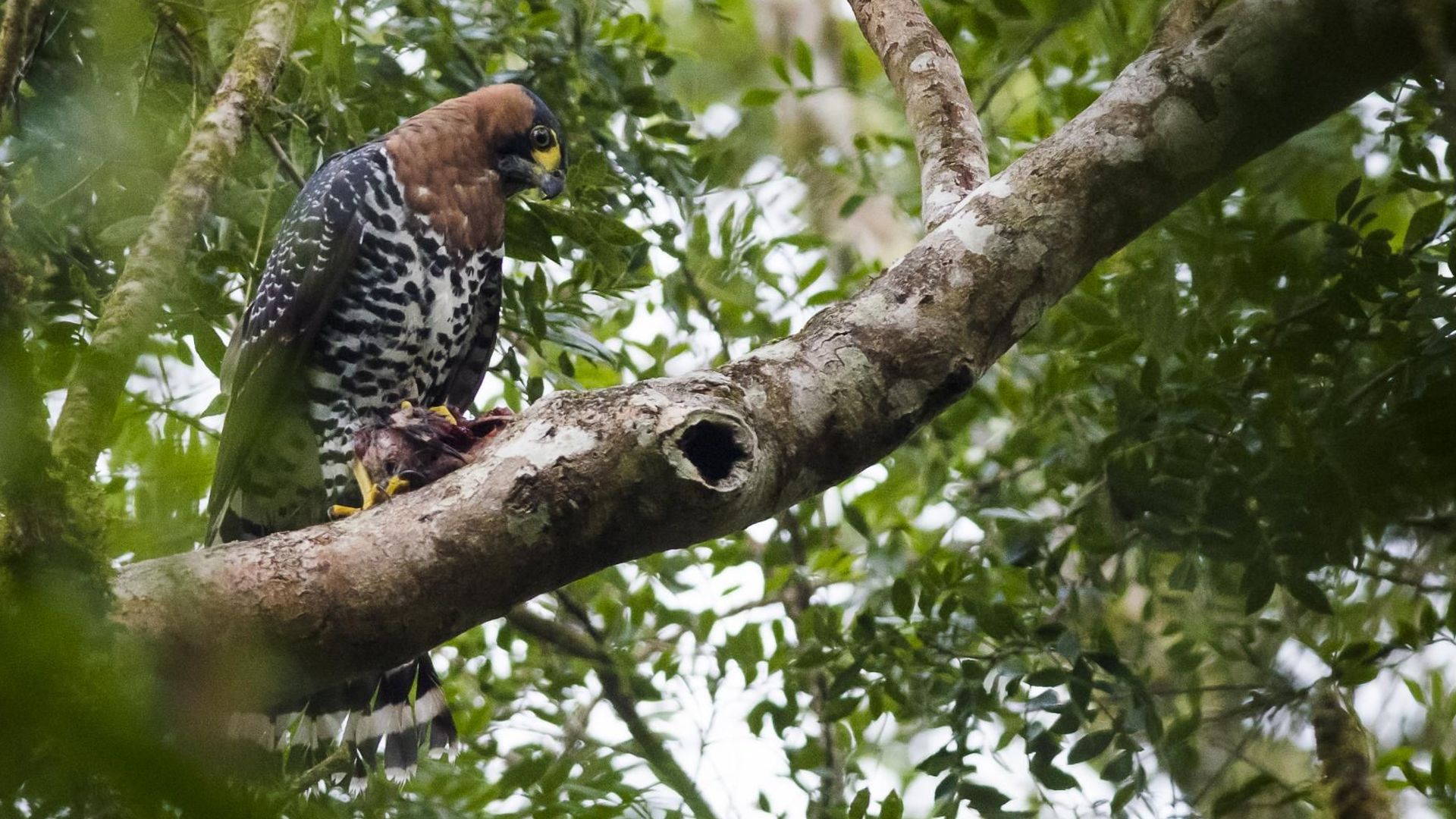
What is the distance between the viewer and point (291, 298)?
11.3ft

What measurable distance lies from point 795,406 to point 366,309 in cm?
174

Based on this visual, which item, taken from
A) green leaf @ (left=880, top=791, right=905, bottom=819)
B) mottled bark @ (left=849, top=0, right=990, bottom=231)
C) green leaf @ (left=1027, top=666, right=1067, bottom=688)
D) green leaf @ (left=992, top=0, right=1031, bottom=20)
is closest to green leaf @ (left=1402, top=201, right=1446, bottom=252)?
mottled bark @ (left=849, top=0, right=990, bottom=231)

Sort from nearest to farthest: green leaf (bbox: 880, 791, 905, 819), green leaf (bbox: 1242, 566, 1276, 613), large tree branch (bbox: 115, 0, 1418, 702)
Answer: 1. large tree branch (bbox: 115, 0, 1418, 702)
2. green leaf (bbox: 880, 791, 905, 819)
3. green leaf (bbox: 1242, 566, 1276, 613)

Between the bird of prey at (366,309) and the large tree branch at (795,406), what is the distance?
1.32 m

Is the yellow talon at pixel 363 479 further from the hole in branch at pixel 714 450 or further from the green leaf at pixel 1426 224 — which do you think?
the green leaf at pixel 1426 224

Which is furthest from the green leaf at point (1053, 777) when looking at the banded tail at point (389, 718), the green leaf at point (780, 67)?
the green leaf at point (780, 67)

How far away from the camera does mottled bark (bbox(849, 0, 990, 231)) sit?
2844 millimetres

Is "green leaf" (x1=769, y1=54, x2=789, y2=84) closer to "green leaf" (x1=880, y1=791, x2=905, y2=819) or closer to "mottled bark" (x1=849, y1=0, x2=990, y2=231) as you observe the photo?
"mottled bark" (x1=849, y1=0, x2=990, y2=231)

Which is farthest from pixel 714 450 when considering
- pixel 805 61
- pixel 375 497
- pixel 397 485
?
pixel 805 61

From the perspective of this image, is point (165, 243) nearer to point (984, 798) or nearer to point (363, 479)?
point (363, 479)

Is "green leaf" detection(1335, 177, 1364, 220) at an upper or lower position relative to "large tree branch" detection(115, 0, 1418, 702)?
upper

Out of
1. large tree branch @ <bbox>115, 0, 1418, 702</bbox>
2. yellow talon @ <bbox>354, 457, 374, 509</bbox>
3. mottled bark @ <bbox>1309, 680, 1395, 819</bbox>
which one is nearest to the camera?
large tree branch @ <bbox>115, 0, 1418, 702</bbox>

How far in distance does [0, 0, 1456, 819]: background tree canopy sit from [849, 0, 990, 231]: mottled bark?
Answer: 1.18ft

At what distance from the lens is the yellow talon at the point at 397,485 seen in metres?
2.74
